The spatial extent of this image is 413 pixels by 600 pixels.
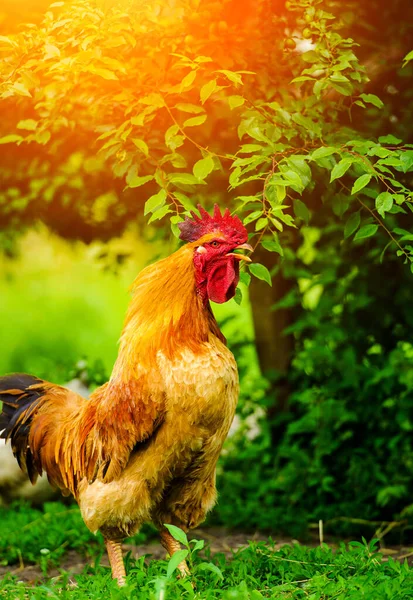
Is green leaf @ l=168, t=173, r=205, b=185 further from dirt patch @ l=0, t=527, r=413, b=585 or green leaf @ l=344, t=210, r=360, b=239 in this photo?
dirt patch @ l=0, t=527, r=413, b=585

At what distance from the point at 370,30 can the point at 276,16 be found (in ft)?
3.50

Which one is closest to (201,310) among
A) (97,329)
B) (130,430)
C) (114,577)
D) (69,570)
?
(130,430)

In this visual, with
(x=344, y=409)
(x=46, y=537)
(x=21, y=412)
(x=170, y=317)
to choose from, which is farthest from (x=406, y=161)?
(x=46, y=537)

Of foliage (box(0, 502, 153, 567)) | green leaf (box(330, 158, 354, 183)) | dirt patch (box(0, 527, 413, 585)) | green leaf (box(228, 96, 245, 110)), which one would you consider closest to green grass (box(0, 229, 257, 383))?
foliage (box(0, 502, 153, 567))

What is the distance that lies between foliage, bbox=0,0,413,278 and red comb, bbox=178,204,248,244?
0.27 feet

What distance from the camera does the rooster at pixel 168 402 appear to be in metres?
3.38

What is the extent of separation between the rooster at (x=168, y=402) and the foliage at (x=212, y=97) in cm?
20

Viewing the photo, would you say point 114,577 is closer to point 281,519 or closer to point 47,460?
point 47,460

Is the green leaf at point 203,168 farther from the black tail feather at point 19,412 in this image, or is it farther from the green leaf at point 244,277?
the black tail feather at point 19,412

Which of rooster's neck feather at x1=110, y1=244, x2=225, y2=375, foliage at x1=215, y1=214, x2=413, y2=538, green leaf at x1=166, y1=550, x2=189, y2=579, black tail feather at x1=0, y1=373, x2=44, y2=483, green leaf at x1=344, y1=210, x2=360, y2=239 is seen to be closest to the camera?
green leaf at x1=166, y1=550, x2=189, y2=579

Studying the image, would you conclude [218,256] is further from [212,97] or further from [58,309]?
[58,309]

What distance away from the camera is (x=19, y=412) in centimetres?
423

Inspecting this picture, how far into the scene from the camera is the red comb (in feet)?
11.1

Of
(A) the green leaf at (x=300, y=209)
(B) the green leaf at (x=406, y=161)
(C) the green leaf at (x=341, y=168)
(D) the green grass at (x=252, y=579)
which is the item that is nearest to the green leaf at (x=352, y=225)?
(A) the green leaf at (x=300, y=209)
